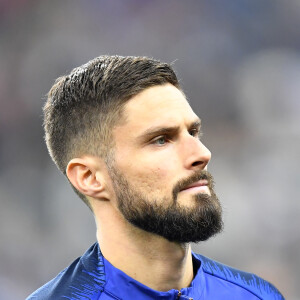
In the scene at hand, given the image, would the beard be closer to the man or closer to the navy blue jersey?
the man

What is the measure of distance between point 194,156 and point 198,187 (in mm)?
130

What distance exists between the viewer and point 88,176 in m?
2.34

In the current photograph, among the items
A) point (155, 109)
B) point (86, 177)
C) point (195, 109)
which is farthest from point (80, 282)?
point (195, 109)

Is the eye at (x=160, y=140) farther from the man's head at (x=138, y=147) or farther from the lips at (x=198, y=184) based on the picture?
the lips at (x=198, y=184)

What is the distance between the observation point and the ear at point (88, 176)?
229 cm

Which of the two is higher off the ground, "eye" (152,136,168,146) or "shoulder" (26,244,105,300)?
"eye" (152,136,168,146)

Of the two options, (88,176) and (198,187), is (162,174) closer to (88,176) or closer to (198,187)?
(198,187)

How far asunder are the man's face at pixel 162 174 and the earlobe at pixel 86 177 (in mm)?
96

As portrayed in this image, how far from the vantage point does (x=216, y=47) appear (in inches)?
247

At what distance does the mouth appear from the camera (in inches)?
84.5

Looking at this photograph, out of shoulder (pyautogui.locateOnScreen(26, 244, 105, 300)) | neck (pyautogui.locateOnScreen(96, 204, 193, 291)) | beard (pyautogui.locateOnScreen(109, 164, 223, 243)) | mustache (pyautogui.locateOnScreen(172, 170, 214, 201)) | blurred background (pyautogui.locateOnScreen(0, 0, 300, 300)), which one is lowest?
shoulder (pyautogui.locateOnScreen(26, 244, 105, 300))

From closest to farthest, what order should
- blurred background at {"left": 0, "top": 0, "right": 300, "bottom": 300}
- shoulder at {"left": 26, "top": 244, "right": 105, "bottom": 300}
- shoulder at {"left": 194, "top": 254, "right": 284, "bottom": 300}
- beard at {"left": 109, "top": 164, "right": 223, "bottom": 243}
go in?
beard at {"left": 109, "top": 164, "right": 223, "bottom": 243} < shoulder at {"left": 26, "top": 244, "right": 105, "bottom": 300} < shoulder at {"left": 194, "top": 254, "right": 284, "bottom": 300} < blurred background at {"left": 0, "top": 0, "right": 300, "bottom": 300}

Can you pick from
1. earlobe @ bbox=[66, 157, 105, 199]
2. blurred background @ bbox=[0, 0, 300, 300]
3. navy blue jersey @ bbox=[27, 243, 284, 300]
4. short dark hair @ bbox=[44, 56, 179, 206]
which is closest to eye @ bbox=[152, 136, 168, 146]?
short dark hair @ bbox=[44, 56, 179, 206]

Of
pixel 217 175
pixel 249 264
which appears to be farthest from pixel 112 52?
pixel 249 264
